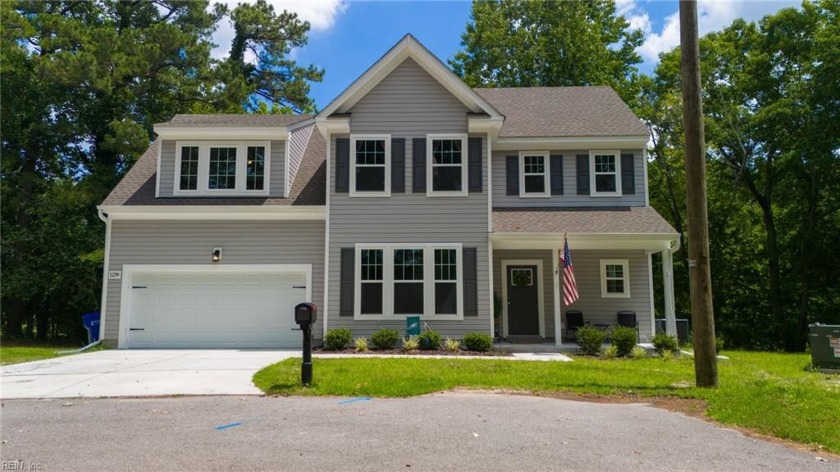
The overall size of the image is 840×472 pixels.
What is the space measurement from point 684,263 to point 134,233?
23.3 metres

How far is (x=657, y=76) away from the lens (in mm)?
25703

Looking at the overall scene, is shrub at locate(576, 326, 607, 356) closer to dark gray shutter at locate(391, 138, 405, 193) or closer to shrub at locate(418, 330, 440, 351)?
shrub at locate(418, 330, 440, 351)

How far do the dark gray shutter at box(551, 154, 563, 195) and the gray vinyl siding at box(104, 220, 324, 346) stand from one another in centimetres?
660

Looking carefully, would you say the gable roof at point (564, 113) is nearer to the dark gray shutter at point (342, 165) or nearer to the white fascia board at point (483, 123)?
the white fascia board at point (483, 123)

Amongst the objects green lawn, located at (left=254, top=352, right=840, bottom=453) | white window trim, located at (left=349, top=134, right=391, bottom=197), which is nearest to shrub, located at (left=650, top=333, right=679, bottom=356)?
green lawn, located at (left=254, top=352, right=840, bottom=453)

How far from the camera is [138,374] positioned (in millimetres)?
9406

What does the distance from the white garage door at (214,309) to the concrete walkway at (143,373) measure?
1204 mm

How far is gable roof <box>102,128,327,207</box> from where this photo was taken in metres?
14.7

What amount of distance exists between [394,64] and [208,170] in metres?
5.77

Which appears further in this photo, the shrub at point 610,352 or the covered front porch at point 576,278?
the covered front porch at point 576,278

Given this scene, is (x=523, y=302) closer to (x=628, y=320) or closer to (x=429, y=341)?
(x=628, y=320)

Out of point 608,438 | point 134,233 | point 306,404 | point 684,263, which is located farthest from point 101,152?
point 684,263

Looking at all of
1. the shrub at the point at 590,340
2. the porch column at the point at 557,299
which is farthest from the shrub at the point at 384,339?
the shrub at the point at 590,340

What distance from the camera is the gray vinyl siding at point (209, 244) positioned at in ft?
47.5
